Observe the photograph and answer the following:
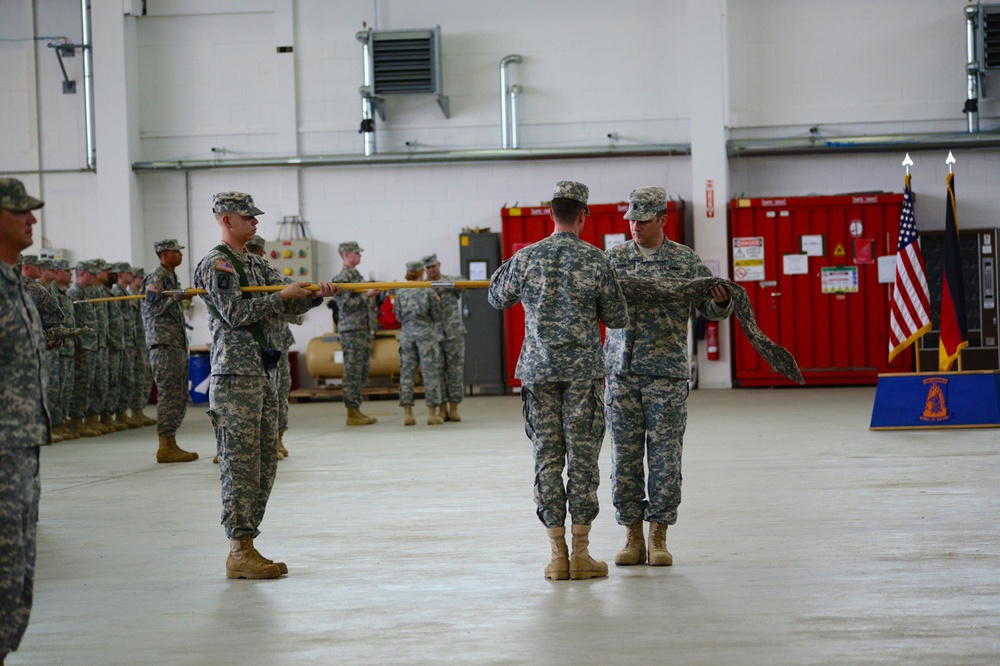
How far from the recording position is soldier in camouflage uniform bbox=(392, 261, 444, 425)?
1277 cm

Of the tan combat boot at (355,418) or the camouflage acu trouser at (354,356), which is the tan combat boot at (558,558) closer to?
the camouflage acu trouser at (354,356)

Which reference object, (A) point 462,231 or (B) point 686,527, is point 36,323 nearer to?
(B) point 686,527

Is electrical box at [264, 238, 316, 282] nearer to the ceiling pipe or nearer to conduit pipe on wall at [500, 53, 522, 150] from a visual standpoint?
the ceiling pipe

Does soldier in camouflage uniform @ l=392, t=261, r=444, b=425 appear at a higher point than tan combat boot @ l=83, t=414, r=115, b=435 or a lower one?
higher

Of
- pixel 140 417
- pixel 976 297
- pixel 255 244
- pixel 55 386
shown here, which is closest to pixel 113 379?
pixel 140 417

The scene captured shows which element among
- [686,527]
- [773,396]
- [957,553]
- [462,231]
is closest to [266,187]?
[462,231]

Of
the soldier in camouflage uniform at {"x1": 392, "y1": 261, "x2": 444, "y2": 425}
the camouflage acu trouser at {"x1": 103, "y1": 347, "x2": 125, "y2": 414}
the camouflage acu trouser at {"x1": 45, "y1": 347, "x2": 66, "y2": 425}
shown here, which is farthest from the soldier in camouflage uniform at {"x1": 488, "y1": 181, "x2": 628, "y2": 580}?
the camouflage acu trouser at {"x1": 103, "y1": 347, "x2": 125, "y2": 414}

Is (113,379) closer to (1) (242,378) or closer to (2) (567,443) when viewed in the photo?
(1) (242,378)

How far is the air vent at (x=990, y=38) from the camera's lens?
1608cm

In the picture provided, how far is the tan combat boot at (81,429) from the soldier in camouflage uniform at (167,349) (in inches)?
126

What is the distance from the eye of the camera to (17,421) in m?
3.60

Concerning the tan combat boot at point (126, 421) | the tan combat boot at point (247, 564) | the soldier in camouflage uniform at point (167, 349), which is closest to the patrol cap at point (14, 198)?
the tan combat boot at point (247, 564)

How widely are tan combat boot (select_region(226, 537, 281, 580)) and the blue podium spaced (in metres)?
7.17

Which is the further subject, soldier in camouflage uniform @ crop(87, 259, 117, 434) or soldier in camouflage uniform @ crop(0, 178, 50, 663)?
soldier in camouflage uniform @ crop(87, 259, 117, 434)
